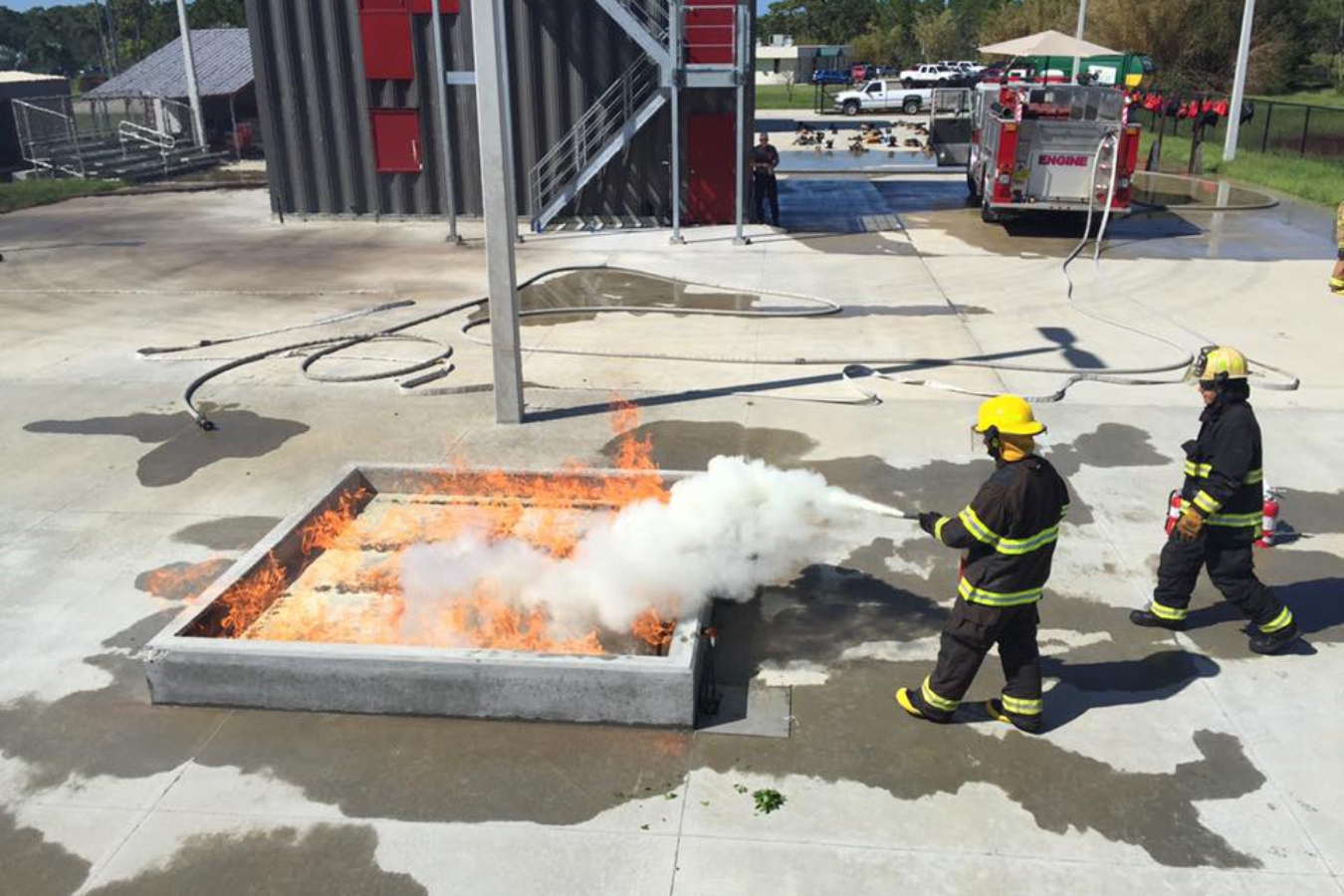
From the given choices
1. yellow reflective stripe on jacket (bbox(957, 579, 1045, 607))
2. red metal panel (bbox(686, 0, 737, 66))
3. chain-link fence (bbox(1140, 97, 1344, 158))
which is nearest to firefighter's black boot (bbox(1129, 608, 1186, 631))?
yellow reflective stripe on jacket (bbox(957, 579, 1045, 607))

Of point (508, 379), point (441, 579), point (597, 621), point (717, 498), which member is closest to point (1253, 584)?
point (717, 498)

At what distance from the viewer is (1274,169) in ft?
86.3

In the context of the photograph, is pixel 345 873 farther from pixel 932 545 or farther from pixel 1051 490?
pixel 932 545

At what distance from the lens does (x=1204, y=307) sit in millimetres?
13547

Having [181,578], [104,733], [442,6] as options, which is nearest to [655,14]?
[442,6]

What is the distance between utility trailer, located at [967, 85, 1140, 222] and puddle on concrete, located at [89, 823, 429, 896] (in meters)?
16.4

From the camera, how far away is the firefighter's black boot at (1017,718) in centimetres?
509

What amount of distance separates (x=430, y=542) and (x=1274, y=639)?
5.09m

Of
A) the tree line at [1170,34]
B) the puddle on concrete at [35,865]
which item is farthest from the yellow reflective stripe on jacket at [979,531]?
the tree line at [1170,34]

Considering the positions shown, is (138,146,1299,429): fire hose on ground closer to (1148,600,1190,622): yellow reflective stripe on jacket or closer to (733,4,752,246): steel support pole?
(1148,600,1190,622): yellow reflective stripe on jacket

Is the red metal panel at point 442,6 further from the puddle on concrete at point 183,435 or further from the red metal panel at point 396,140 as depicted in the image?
the puddle on concrete at point 183,435

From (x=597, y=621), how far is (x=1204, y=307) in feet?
36.3

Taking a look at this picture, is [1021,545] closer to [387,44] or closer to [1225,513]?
[1225,513]

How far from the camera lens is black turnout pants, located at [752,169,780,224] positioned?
19.5 meters
